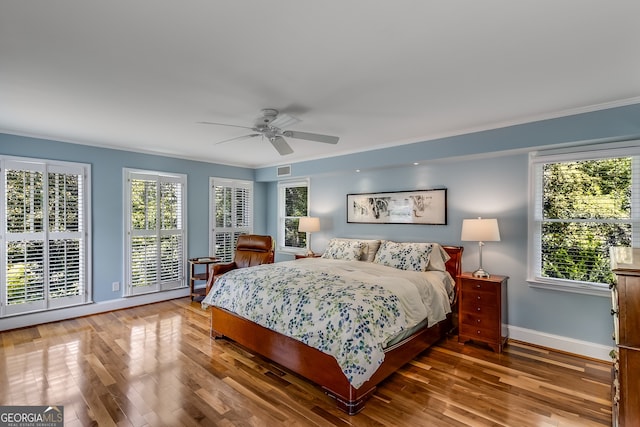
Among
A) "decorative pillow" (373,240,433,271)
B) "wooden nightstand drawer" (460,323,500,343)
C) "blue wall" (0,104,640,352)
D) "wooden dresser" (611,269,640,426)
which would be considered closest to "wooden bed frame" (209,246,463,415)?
"wooden nightstand drawer" (460,323,500,343)

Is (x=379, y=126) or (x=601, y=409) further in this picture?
(x=379, y=126)

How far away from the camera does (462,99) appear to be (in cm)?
286

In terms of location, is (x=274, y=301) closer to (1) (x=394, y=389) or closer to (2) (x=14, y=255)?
(1) (x=394, y=389)

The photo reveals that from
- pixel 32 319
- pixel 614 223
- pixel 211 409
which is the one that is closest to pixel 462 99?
pixel 614 223

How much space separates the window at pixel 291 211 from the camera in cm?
624

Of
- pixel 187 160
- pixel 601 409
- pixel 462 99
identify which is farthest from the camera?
pixel 187 160

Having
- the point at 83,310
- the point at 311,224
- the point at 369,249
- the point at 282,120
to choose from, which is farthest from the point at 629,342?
the point at 83,310

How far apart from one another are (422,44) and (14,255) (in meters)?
5.19

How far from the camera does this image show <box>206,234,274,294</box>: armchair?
4.92 meters

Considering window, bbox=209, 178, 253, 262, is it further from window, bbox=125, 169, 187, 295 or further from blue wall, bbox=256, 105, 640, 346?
blue wall, bbox=256, 105, 640, 346

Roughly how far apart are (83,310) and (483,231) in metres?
5.39

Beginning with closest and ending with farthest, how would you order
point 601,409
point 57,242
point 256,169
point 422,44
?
1. point 422,44
2. point 601,409
3. point 57,242
4. point 256,169

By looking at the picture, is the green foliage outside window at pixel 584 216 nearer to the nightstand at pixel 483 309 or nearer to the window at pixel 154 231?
the nightstand at pixel 483 309

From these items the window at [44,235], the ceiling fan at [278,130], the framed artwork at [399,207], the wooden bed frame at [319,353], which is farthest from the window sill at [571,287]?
the window at [44,235]
